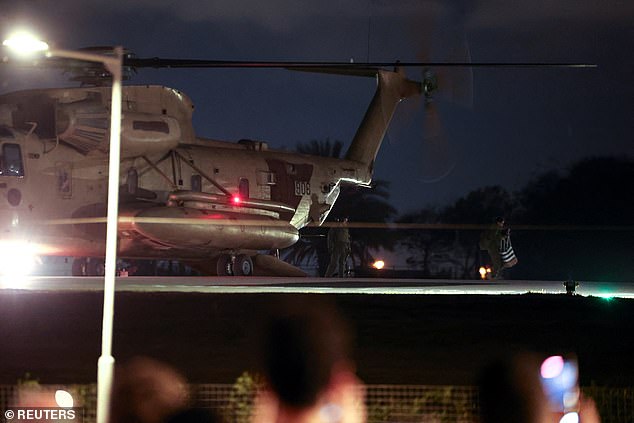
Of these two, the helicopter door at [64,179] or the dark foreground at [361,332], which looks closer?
the dark foreground at [361,332]

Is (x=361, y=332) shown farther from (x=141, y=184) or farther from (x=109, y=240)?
(x=141, y=184)

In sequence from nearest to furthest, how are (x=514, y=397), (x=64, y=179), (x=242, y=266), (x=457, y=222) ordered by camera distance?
(x=514, y=397) < (x=64, y=179) < (x=242, y=266) < (x=457, y=222)

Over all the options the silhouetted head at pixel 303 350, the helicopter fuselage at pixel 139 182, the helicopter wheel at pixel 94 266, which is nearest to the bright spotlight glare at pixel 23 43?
the silhouetted head at pixel 303 350

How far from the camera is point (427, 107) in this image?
105 ft

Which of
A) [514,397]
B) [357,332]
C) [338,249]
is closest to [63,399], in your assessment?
[514,397]

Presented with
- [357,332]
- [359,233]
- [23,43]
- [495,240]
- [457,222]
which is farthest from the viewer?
[457,222]

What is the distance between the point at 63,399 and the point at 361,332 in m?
4.80

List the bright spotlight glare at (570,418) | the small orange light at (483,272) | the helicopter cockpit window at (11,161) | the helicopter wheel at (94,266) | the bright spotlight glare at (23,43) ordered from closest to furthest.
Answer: the bright spotlight glare at (570,418), the bright spotlight glare at (23,43), the helicopter cockpit window at (11,161), the helicopter wheel at (94,266), the small orange light at (483,272)

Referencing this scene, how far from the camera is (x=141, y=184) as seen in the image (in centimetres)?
2548

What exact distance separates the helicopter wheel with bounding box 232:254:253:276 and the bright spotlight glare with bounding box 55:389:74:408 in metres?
19.6

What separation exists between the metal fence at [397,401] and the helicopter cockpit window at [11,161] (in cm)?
1521

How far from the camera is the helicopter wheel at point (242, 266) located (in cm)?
2781

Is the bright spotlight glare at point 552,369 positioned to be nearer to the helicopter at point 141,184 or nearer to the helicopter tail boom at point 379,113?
the helicopter at point 141,184

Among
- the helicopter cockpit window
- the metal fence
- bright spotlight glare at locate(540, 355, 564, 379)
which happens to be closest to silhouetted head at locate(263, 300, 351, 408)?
the metal fence
